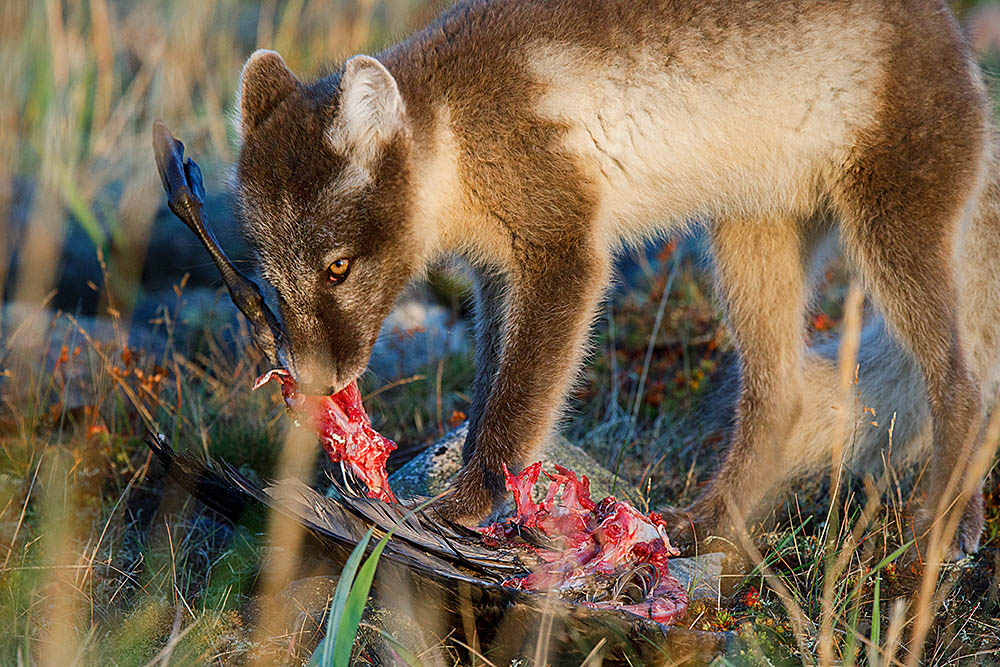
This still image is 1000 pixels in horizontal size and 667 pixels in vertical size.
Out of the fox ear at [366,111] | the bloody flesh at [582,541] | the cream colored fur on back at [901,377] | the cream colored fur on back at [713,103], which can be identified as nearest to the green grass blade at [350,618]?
the bloody flesh at [582,541]

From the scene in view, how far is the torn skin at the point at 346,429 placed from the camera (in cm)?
275

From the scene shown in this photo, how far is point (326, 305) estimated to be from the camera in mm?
2922

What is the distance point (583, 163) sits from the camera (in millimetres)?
3107

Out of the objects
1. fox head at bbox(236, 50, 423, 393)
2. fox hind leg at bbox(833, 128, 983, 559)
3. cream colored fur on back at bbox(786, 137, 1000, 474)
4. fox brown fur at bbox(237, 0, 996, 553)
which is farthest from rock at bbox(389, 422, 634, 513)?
fox hind leg at bbox(833, 128, 983, 559)

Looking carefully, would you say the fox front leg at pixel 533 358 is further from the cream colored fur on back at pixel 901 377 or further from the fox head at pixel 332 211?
the cream colored fur on back at pixel 901 377

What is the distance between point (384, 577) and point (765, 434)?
1.85 meters

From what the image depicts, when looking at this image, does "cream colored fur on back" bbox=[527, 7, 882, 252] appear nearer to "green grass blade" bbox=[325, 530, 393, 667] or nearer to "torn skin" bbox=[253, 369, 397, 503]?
"torn skin" bbox=[253, 369, 397, 503]

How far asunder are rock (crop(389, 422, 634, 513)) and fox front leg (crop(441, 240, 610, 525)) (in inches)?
13.3

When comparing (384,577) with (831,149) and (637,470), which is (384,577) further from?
(831,149)

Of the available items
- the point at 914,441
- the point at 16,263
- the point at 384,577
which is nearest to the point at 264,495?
the point at 384,577

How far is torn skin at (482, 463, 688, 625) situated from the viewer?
2410 millimetres

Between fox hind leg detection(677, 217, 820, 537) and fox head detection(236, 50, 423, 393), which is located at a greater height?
fox head detection(236, 50, 423, 393)

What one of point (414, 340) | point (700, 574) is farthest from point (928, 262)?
point (414, 340)

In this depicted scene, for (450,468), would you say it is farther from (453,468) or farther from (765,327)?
(765,327)
